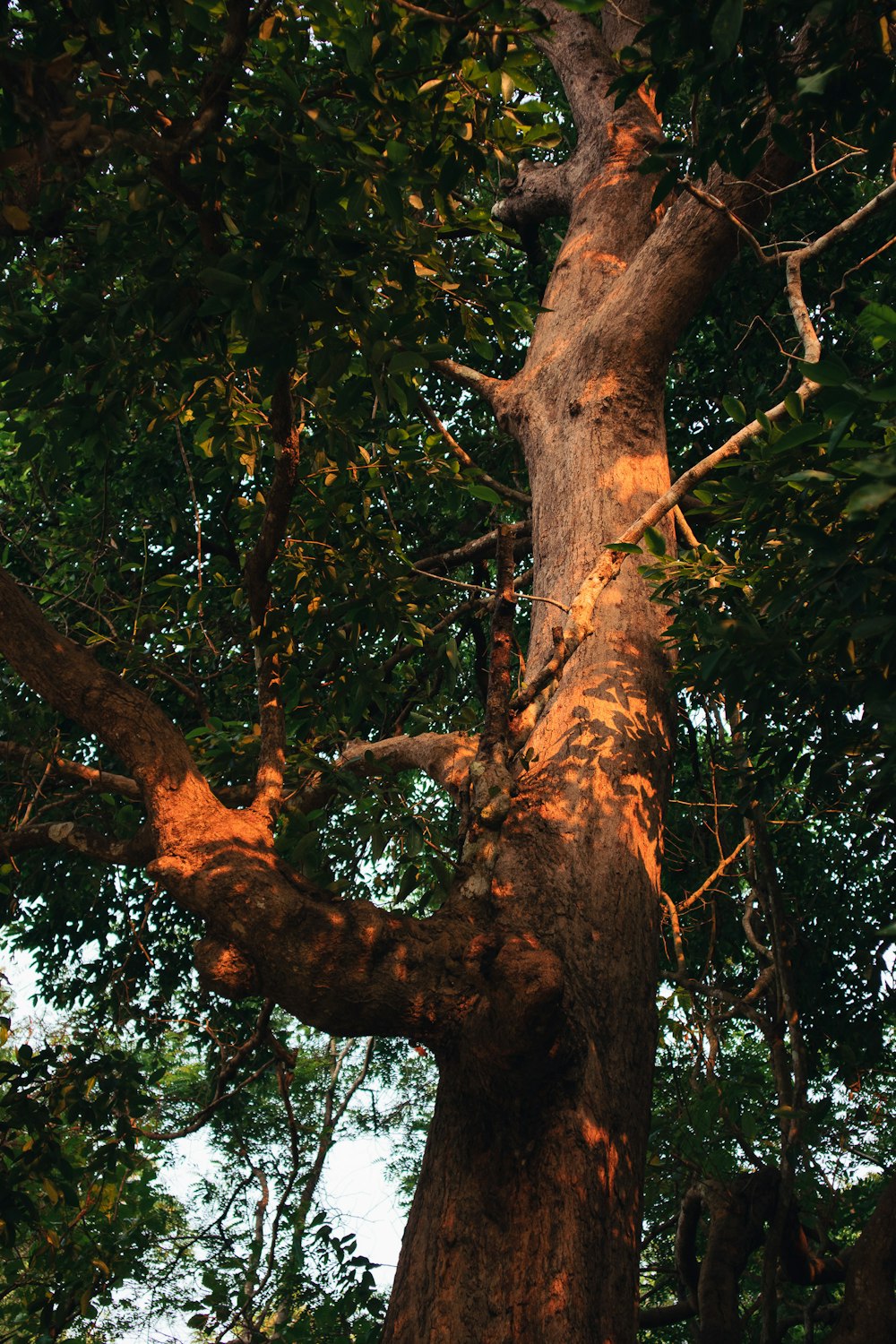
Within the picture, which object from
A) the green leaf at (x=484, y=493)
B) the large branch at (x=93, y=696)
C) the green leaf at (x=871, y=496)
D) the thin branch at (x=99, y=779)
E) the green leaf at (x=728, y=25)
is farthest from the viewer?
the green leaf at (x=484, y=493)

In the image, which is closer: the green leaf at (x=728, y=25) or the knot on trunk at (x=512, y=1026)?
the green leaf at (x=728, y=25)

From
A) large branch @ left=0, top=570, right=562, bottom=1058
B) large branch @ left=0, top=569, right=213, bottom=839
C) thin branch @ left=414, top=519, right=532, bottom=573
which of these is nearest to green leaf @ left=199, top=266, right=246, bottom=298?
large branch @ left=0, top=569, right=213, bottom=839

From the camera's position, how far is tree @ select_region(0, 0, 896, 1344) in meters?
2.35

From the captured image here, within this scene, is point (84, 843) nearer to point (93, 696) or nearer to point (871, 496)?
point (93, 696)

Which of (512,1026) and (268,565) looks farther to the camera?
(268,565)

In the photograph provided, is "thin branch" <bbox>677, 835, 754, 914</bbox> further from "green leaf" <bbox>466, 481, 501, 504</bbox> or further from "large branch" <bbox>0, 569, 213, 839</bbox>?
"large branch" <bbox>0, 569, 213, 839</bbox>

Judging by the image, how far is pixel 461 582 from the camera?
3576 mm

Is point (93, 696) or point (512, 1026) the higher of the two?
point (93, 696)

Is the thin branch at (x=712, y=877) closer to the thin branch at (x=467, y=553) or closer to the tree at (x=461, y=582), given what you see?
the tree at (x=461, y=582)

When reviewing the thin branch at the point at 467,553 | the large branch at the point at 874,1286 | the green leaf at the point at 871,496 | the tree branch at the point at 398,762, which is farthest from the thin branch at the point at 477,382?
the large branch at the point at 874,1286

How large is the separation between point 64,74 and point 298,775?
2.66 m

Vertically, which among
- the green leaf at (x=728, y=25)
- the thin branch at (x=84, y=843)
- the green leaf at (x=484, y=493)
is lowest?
the thin branch at (x=84, y=843)

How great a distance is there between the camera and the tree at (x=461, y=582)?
7.70ft

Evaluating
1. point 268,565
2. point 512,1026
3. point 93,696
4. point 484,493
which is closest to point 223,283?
point 268,565
